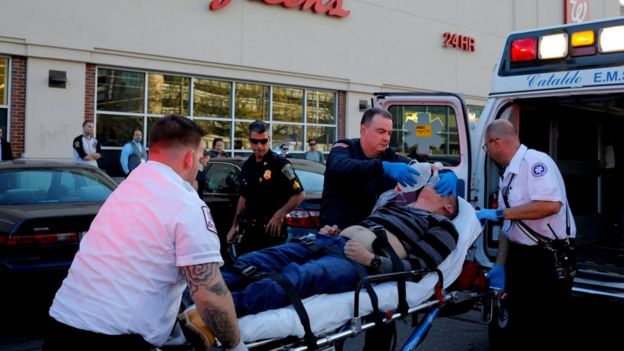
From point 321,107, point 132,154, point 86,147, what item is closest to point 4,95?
point 86,147

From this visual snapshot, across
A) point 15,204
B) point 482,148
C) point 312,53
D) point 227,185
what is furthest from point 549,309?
point 312,53

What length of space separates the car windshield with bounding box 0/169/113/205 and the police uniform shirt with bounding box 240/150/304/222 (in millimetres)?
1858

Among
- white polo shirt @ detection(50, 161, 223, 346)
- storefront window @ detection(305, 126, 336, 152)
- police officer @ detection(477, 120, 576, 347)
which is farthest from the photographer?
storefront window @ detection(305, 126, 336, 152)

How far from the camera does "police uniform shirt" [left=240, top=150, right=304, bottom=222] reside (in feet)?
19.1

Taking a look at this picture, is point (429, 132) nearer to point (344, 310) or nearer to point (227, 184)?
point (344, 310)

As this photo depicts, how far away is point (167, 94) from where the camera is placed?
1505 cm

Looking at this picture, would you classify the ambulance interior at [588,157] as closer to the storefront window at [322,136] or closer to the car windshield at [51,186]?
the car windshield at [51,186]

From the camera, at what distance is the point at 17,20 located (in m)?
12.6

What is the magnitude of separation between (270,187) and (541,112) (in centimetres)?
268

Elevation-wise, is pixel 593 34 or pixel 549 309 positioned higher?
pixel 593 34

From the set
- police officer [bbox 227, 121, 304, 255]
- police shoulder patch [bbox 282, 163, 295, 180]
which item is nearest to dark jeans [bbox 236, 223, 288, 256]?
police officer [bbox 227, 121, 304, 255]

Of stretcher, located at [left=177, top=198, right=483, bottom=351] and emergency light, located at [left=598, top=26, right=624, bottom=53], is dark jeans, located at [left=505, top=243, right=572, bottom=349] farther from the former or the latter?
emergency light, located at [left=598, top=26, right=624, bottom=53]

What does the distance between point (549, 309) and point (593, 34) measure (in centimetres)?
214

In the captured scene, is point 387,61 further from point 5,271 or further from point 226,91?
point 5,271
